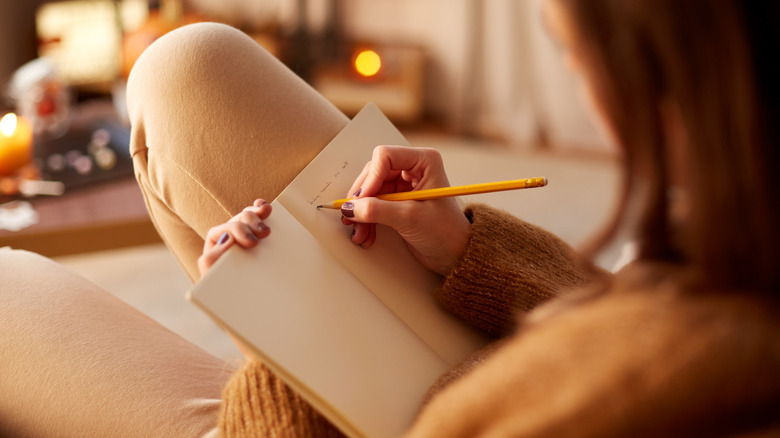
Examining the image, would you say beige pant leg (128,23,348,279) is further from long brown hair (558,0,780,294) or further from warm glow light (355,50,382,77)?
warm glow light (355,50,382,77)

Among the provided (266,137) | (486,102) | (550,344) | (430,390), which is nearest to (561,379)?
(550,344)

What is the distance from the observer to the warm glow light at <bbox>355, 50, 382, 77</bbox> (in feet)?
8.49

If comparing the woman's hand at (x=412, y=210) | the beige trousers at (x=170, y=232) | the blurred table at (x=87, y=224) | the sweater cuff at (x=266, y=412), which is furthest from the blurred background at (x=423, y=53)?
the sweater cuff at (x=266, y=412)

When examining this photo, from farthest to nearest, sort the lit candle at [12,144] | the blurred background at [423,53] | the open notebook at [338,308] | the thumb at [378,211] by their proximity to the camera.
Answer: the blurred background at [423,53]
the lit candle at [12,144]
the thumb at [378,211]
the open notebook at [338,308]

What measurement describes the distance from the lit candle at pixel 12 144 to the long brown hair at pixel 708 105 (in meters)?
1.07

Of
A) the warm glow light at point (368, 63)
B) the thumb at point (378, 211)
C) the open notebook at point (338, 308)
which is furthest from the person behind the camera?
the warm glow light at point (368, 63)

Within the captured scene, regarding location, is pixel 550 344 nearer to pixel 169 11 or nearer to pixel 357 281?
pixel 357 281

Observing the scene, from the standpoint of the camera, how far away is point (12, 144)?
1.21m

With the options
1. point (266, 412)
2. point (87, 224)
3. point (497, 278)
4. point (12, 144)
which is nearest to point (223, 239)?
point (266, 412)

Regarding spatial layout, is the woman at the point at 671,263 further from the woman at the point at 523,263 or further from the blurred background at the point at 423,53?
the blurred background at the point at 423,53

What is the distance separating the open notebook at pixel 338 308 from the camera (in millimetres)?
535

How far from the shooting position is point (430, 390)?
604mm

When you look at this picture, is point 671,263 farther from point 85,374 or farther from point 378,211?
point 85,374

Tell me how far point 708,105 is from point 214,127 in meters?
0.44
